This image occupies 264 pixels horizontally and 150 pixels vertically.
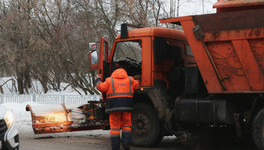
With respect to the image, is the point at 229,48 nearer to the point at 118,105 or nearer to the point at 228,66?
the point at 228,66

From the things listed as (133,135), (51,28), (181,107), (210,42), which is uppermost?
(51,28)

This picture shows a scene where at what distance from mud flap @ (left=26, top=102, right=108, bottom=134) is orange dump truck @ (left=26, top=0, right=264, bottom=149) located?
0.07 metres

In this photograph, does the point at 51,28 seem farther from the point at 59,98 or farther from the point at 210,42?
the point at 210,42

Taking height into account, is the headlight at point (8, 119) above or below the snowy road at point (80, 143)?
above

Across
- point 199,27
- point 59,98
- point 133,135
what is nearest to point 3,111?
point 133,135

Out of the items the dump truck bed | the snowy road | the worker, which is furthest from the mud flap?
the dump truck bed

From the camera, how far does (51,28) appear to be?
21547 millimetres

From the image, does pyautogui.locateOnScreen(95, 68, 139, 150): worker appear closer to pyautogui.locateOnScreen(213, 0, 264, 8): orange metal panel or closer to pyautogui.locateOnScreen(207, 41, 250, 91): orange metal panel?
pyautogui.locateOnScreen(207, 41, 250, 91): orange metal panel

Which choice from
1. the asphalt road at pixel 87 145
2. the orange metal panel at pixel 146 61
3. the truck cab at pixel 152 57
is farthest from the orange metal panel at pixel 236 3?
the asphalt road at pixel 87 145

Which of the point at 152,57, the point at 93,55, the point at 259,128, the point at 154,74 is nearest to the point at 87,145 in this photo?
the point at 93,55

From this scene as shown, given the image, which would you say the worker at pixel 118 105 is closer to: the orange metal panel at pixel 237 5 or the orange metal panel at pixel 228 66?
the orange metal panel at pixel 228 66

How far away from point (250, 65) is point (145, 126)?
2.54 meters

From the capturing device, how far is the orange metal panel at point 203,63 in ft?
22.1

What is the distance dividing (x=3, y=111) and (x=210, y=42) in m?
3.55
